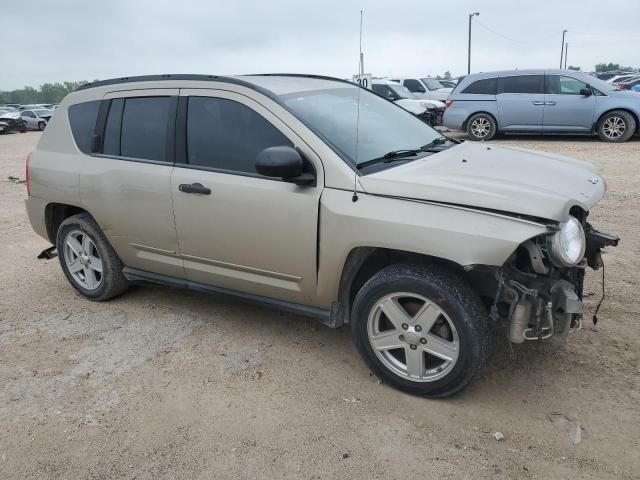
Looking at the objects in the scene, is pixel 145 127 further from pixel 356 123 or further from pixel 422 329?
pixel 422 329

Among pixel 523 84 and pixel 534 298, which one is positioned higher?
pixel 523 84

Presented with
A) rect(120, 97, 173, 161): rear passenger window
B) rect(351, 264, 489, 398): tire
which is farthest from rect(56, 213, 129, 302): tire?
rect(351, 264, 489, 398): tire

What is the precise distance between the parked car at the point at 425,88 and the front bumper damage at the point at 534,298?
17.1 metres

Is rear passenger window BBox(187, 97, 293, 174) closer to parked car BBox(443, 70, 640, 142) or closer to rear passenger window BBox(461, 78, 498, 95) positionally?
parked car BBox(443, 70, 640, 142)

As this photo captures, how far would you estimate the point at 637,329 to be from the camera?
12.6 feet

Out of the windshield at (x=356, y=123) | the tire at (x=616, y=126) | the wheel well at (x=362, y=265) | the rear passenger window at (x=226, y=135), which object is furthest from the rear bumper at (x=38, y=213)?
the tire at (x=616, y=126)

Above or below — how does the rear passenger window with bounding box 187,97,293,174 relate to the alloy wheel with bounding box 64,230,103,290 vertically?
above

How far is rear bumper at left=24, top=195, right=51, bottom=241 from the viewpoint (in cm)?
479

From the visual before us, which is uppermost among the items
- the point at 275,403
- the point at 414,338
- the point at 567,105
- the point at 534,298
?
the point at 567,105

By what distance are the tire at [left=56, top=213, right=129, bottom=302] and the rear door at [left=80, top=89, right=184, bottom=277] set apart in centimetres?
17

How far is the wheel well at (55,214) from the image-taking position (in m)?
4.80

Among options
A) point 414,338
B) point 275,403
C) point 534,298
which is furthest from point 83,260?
point 534,298

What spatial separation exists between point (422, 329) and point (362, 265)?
59 cm

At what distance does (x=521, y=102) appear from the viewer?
1355 cm
